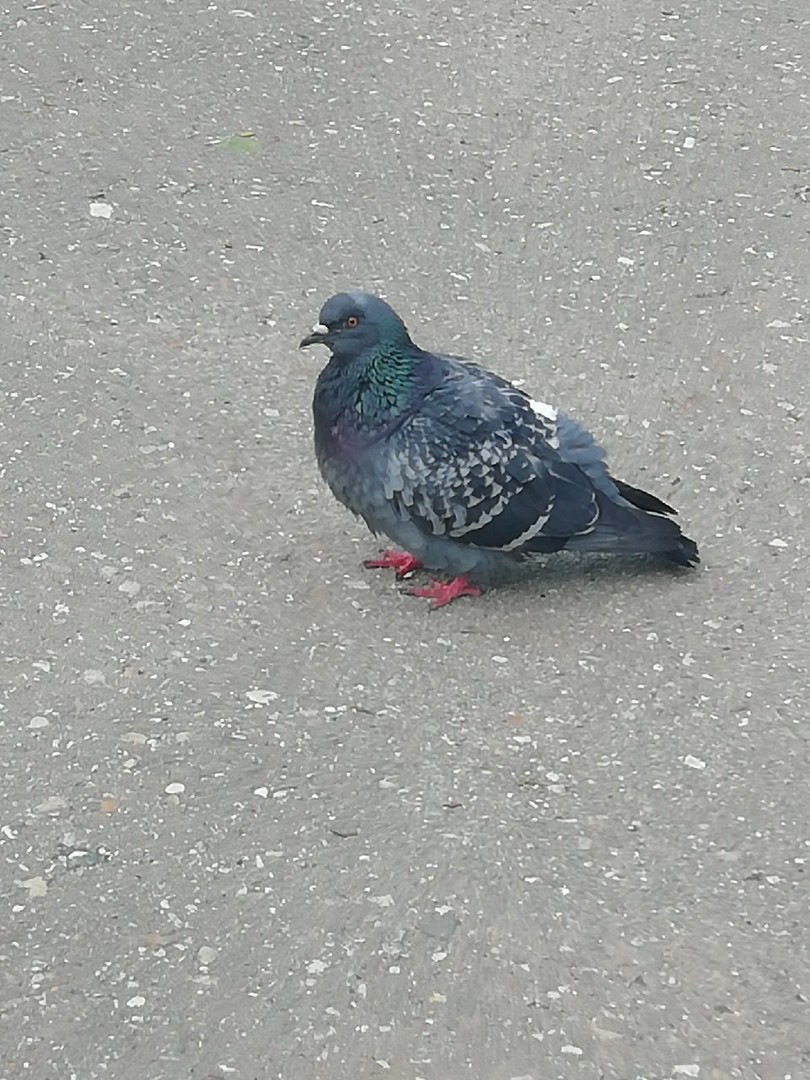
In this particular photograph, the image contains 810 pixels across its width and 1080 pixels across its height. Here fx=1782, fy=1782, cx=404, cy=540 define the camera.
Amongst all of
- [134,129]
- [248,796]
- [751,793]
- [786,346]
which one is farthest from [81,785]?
[134,129]

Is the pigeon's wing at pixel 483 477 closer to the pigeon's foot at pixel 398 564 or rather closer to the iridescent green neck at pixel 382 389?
the iridescent green neck at pixel 382 389

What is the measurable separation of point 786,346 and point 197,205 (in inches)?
83.6

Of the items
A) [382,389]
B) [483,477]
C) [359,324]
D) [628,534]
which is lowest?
[628,534]

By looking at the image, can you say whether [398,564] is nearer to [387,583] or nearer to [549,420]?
[387,583]

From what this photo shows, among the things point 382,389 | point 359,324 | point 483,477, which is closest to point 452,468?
point 483,477

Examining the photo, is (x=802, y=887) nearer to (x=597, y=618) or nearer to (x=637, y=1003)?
(x=637, y=1003)

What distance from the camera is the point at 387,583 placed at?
4746 millimetres

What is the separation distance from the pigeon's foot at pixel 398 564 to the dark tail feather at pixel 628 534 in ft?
1.42

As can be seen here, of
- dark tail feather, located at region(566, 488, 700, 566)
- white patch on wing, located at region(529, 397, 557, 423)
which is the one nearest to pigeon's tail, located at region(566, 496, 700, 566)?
dark tail feather, located at region(566, 488, 700, 566)

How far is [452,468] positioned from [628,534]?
0.49 metres

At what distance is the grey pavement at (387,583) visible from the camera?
351 cm

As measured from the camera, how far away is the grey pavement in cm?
351

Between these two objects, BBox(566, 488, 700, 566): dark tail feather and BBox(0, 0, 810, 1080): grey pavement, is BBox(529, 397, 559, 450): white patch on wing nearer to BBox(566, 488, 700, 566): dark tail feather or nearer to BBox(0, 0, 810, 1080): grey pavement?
BBox(566, 488, 700, 566): dark tail feather

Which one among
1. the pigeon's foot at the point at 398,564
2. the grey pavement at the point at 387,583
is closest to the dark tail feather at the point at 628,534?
the grey pavement at the point at 387,583
